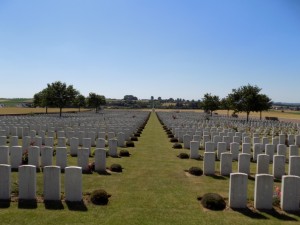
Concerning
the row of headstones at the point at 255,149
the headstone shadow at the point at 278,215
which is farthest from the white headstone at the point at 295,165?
the headstone shadow at the point at 278,215

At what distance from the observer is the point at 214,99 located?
74750 mm

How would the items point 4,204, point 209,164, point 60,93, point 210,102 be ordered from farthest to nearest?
point 210,102
point 60,93
point 209,164
point 4,204

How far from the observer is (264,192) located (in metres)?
9.90

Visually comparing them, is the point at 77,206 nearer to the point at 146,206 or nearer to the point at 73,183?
the point at 73,183

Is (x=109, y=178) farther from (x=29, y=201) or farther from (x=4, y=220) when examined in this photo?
(x=4, y=220)

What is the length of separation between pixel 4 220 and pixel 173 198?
4887mm

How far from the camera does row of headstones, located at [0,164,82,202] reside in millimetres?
10062

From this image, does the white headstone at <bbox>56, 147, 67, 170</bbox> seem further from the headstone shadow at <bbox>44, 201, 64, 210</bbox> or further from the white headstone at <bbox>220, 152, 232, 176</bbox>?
the white headstone at <bbox>220, 152, 232, 176</bbox>

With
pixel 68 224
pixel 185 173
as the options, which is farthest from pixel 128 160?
pixel 68 224

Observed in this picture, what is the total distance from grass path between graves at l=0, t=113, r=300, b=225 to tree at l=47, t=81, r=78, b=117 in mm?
48969

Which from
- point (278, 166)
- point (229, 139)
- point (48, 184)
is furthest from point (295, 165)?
point (48, 184)

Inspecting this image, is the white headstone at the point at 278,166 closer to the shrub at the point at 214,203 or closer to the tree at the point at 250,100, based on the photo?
the shrub at the point at 214,203

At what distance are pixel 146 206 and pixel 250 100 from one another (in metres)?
45.9

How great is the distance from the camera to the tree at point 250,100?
174ft
